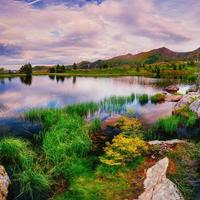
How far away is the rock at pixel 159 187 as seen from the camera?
8609mm

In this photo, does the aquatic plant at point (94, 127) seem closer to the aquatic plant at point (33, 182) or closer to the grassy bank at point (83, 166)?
the grassy bank at point (83, 166)

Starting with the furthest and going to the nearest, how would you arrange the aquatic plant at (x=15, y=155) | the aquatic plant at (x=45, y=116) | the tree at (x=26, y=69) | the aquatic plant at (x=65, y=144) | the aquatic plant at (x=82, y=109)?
the tree at (x=26, y=69) < the aquatic plant at (x=82, y=109) < the aquatic plant at (x=45, y=116) < the aquatic plant at (x=65, y=144) < the aquatic plant at (x=15, y=155)

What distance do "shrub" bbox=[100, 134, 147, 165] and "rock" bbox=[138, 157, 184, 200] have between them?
1606mm

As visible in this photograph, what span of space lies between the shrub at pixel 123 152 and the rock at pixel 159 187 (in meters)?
1.61

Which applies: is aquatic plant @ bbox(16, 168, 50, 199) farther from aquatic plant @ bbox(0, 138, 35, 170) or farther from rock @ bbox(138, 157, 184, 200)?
rock @ bbox(138, 157, 184, 200)

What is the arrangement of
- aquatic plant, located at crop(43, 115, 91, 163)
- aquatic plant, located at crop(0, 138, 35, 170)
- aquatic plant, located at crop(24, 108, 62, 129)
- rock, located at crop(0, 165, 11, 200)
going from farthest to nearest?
1. aquatic plant, located at crop(24, 108, 62, 129)
2. aquatic plant, located at crop(43, 115, 91, 163)
3. aquatic plant, located at crop(0, 138, 35, 170)
4. rock, located at crop(0, 165, 11, 200)

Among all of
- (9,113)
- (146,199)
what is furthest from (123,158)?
(9,113)

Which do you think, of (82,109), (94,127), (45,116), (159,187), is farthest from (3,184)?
(82,109)

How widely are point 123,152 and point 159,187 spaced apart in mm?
3552

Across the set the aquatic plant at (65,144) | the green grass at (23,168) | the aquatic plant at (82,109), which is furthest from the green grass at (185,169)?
the aquatic plant at (82,109)

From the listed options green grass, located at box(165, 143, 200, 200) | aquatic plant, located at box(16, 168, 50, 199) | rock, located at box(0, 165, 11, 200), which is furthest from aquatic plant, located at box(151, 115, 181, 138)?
rock, located at box(0, 165, 11, 200)

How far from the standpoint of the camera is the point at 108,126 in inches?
772

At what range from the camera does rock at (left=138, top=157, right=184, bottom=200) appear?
8.61m

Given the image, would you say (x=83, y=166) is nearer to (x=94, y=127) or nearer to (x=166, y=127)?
(x=94, y=127)
